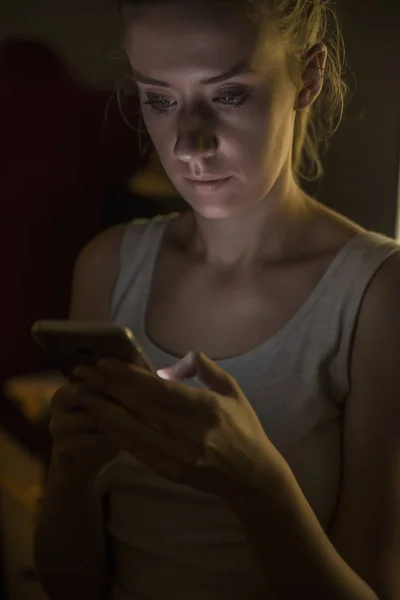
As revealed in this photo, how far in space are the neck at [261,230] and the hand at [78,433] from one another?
0.66ft

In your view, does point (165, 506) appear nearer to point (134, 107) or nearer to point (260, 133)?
point (260, 133)

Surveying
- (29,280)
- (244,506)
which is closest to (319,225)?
(244,506)

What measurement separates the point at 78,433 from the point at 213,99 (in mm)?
256

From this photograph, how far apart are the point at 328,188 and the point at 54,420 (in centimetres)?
40

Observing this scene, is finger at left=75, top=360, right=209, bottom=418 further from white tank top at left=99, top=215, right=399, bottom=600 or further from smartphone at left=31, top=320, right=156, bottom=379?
white tank top at left=99, top=215, right=399, bottom=600

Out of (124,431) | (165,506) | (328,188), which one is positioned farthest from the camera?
(328,188)

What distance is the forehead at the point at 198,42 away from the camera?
0.46 metres

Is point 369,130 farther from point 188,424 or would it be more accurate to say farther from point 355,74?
point 188,424

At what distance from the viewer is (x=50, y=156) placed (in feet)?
2.45

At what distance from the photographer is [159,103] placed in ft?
1.67

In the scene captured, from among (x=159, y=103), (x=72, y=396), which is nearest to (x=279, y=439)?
(x=72, y=396)

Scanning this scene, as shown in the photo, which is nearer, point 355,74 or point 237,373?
point 237,373

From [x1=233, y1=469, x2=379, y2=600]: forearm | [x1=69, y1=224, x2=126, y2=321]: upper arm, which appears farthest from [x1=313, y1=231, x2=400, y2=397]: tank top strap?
[x1=69, y1=224, x2=126, y2=321]: upper arm

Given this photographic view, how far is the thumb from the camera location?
0.44 m
